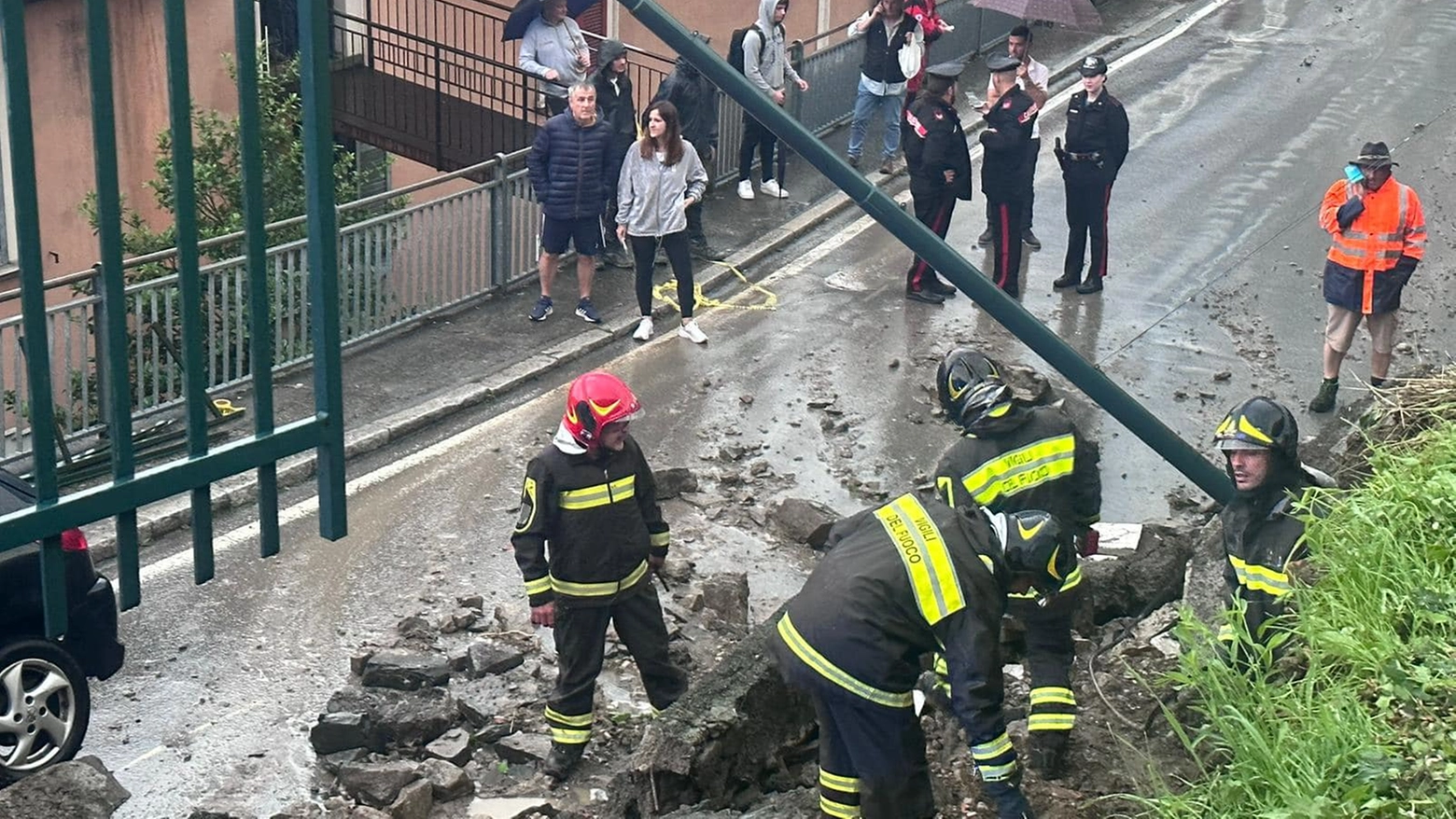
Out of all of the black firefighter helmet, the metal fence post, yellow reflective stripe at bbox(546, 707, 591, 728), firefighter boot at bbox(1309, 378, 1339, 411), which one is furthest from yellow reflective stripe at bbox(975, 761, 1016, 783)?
the metal fence post

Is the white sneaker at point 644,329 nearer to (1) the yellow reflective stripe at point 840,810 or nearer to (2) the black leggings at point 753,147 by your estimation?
(2) the black leggings at point 753,147

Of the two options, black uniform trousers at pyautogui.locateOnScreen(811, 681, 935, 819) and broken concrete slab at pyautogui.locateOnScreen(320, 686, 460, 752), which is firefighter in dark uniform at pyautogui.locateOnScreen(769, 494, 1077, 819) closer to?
black uniform trousers at pyautogui.locateOnScreen(811, 681, 935, 819)

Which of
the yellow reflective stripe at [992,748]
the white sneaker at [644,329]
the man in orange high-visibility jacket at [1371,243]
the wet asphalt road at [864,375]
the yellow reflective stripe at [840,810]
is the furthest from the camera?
the white sneaker at [644,329]

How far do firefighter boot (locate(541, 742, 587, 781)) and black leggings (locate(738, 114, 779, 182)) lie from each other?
880cm

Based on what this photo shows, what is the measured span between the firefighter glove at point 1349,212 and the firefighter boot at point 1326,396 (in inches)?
42.1

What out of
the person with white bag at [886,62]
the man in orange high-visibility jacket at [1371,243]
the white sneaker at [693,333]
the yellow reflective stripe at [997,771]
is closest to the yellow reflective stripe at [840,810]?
the yellow reflective stripe at [997,771]

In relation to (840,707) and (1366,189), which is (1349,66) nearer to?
(1366,189)

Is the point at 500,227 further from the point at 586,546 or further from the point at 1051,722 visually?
the point at 1051,722

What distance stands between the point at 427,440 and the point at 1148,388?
494 centimetres

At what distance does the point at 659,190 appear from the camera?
11.9 meters

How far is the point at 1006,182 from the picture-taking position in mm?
13070

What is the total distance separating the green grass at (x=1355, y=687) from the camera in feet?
15.7

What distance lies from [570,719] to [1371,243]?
20.6 feet

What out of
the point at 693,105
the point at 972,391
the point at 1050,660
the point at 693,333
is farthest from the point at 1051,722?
the point at 693,105
